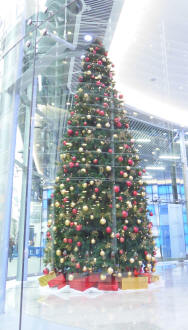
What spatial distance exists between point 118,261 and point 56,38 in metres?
2.15

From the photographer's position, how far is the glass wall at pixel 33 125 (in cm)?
179

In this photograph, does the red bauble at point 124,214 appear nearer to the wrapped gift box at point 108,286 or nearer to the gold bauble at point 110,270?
the gold bauble at point 110,270

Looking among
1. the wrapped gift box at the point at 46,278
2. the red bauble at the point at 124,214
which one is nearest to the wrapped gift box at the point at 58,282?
the wrapped gift box at the point at 46,278

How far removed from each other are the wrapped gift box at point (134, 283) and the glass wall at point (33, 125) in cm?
53

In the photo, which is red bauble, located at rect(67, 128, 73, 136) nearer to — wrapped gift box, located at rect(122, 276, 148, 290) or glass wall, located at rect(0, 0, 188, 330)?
glass wall, located at rect(0, 0, 188, 330)

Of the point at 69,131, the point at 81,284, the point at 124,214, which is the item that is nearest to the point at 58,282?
the point at 81,284

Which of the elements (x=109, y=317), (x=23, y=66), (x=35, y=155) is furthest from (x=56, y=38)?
(x=109, y=317)

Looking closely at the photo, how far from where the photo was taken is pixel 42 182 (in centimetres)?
234

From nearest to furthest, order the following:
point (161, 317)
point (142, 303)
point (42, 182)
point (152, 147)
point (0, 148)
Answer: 1. point (161, 317)
2. point (0, 148)
3. point (142, 303)
4. point (42, 182)
5. point (152, 147)

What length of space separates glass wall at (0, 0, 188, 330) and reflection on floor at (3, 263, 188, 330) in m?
0.02

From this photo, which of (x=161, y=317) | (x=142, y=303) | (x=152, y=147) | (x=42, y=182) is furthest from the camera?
(x=152, y=147)

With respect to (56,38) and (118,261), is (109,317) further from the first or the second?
(56,38)

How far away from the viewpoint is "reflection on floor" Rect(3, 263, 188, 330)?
5.27ft

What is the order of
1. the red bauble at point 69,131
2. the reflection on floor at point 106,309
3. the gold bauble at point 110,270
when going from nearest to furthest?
the reflection on floor at point 106,309
the gold bauble at point 110,270
the red bauble at point 69,131
